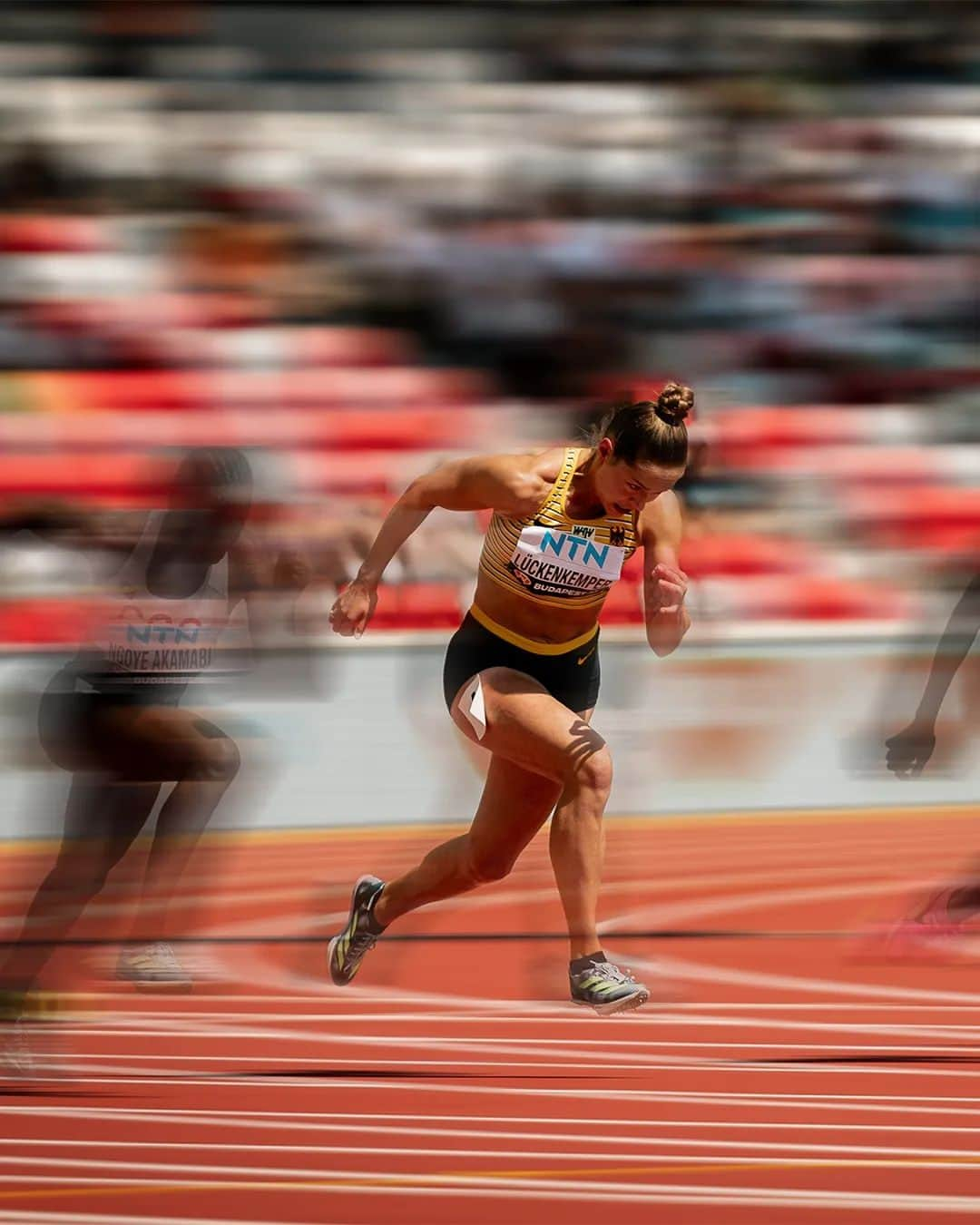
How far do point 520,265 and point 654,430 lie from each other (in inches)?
167

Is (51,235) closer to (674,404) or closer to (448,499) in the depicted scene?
(448,499)

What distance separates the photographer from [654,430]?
13.0 ft

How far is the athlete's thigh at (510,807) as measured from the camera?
437 centimetres

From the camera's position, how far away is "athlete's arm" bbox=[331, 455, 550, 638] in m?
4.19

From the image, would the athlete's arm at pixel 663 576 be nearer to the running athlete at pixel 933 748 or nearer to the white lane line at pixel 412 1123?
the white lane line at pixel 412 1123

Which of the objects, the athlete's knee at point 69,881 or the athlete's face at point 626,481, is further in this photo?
the athlete's knee at point 69,881

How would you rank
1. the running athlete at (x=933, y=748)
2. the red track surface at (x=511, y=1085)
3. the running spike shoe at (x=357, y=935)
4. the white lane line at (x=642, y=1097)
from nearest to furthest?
the red track surface at (x=511, y=1085)
the white lane line at (x=642, y=1097)
the running spike shoe at (x=357, y=935)
the running athlete at (x=933, y=748)

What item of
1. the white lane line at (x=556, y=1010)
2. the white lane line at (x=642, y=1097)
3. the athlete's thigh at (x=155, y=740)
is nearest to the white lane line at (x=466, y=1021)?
the white lane line at (x=556, y=1010)

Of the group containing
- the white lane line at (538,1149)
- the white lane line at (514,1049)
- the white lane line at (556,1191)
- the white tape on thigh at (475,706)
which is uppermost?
the white tape on thigh at (475,706)

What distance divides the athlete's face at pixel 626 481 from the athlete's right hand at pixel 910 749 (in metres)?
2.10

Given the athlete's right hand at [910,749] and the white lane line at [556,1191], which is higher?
the white lane line at [556,1191]

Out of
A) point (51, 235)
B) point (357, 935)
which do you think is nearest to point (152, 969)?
point (357, 935)

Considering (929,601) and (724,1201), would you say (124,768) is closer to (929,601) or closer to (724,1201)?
(724,1201)

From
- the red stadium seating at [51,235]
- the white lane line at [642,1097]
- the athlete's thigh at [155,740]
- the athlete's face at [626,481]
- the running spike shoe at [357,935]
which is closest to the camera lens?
the white lane line at [642,1097]
